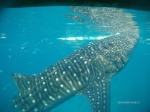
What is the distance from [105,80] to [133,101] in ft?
19.4

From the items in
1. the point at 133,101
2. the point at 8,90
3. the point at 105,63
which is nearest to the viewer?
the point at 105,63

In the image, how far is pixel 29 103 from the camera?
25.3 ft

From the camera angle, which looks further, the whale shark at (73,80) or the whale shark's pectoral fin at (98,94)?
the whale shark at (73,80)

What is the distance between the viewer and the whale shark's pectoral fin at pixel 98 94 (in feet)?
22.1

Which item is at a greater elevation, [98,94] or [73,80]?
[73,80]

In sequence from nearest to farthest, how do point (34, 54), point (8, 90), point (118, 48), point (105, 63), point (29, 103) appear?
point (29, 103)
point (105, 63)
point (118, 48)
point (8, 90)
point (34, 54)

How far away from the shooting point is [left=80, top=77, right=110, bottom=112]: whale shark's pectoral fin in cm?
674

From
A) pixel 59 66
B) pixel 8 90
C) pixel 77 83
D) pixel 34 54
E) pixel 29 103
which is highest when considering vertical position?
pixel 59 66

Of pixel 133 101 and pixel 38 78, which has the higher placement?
pixel 38 78

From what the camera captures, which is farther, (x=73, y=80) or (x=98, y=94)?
(x=73, y=80)

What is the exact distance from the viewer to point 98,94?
7312 millimetres

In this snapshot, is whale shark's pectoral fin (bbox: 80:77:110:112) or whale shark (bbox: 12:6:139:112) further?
whale shark (bbox: 12:6:139:112)

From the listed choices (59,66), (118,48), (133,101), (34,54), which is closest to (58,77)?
(59,66)

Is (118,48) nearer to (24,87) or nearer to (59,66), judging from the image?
(59,66)
